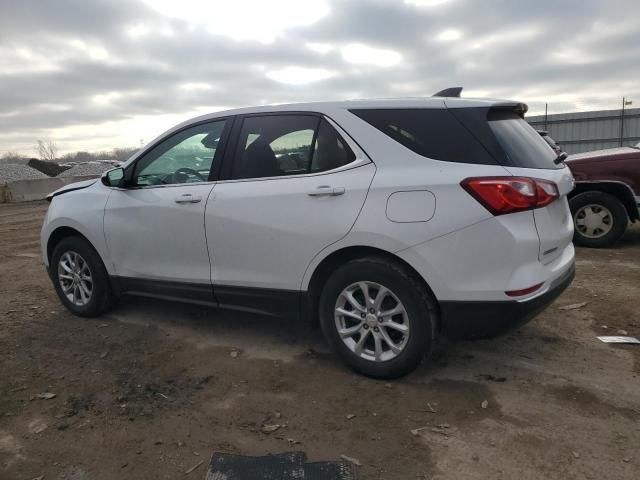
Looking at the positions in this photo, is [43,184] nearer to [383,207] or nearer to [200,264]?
[200,264]

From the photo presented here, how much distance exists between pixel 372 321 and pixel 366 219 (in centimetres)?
66

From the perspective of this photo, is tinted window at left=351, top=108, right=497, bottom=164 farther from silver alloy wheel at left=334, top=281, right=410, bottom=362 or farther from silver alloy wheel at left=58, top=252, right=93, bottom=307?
silver alloy wheel at left=58, top=252, right=93, bottom=307

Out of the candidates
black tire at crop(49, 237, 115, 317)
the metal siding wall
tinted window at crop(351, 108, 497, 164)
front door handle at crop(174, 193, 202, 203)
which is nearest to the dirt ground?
black tire at crop(49, 237, 115, 317)

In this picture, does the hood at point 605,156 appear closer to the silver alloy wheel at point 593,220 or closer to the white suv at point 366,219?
the silver alloy wheel at point 593,220

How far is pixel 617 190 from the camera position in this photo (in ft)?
22.9

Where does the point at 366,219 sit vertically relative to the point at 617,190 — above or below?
above

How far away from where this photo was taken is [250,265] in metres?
3.78

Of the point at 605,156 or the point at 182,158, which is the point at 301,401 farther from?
the point at 605,156

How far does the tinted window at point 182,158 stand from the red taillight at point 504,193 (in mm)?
2025

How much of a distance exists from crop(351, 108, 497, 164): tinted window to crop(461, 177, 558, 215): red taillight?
0.17 m

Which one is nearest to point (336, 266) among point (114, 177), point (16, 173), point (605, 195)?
point (114, 177)

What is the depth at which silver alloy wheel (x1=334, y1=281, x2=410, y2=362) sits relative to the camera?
3.29 m

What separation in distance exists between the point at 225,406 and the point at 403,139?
2.00 m

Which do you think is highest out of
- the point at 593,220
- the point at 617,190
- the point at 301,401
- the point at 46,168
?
the point at 46,168
